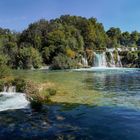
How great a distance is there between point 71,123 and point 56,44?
270ft

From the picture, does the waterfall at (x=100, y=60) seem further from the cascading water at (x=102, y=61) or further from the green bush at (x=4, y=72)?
the green bush at (x=4, y=72)

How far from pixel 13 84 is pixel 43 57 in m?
65.2

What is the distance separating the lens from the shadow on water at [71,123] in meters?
14.9

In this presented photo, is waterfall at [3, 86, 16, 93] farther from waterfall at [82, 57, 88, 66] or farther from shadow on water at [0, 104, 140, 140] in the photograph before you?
waterfall at [82, 57, 88, 66]

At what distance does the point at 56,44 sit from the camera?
324ft

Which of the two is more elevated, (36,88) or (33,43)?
(33,43)

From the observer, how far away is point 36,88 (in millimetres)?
25922

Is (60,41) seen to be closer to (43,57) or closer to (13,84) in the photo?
(43,57)

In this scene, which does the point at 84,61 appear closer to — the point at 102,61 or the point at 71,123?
the point at 102,61

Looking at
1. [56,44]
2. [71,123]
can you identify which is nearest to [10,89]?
[71,123]

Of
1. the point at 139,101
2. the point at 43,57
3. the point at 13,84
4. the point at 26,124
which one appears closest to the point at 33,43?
the point at 43,57

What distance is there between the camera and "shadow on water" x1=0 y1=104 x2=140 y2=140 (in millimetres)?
14930

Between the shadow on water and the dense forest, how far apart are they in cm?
5702

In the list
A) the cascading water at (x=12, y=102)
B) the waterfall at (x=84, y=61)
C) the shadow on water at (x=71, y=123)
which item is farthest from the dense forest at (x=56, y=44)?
the shadow on water at (x=71, y=123)
